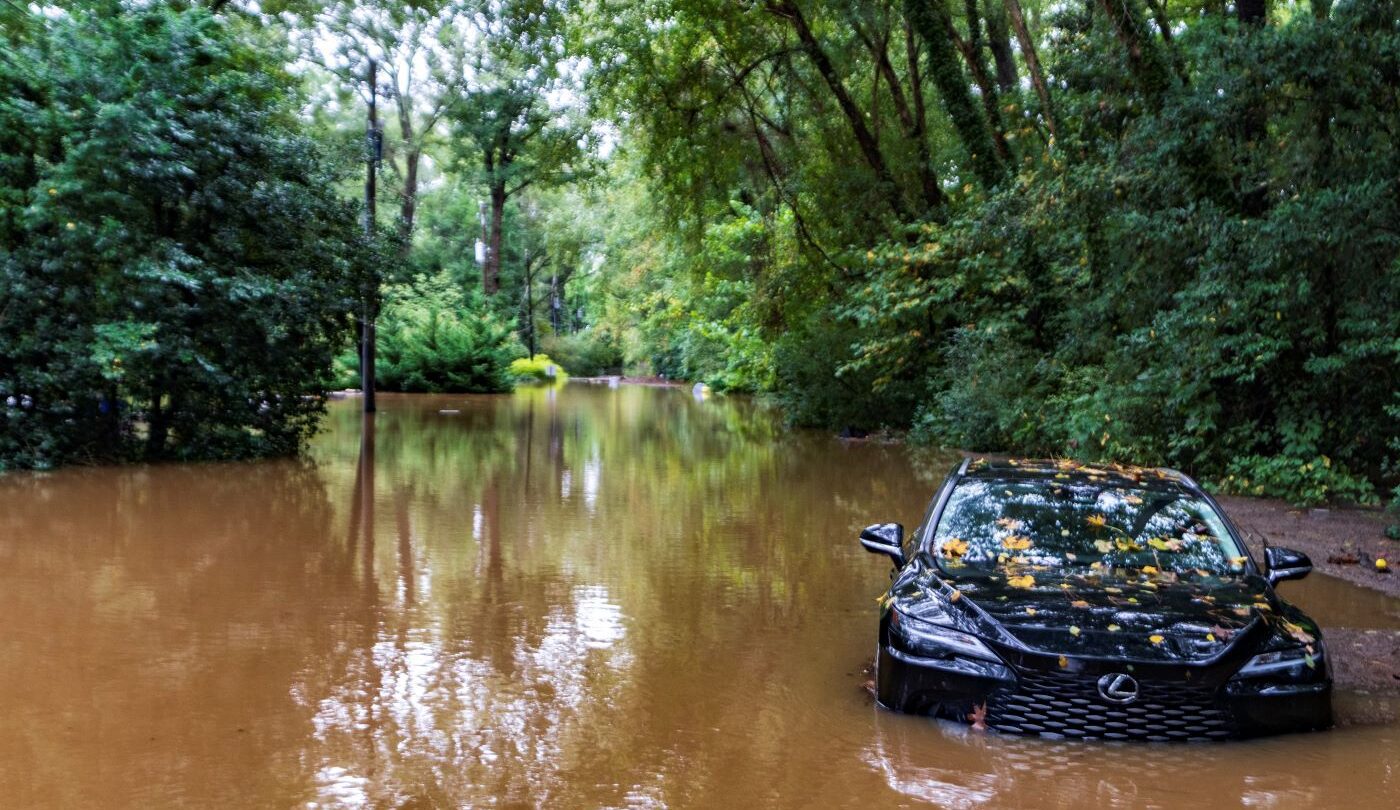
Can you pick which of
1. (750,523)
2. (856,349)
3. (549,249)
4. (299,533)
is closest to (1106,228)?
(750,523)

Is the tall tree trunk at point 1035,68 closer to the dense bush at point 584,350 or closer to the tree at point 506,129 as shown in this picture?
the tree at point 506,129

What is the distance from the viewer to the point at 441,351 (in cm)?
4356

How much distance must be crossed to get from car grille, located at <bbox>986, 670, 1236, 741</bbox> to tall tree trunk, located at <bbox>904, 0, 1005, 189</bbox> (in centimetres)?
1734

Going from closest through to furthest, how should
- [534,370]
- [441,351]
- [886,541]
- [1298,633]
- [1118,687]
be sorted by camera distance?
[1118,687]
[1298,633]
[886,541]
[441,351]
[534,370]

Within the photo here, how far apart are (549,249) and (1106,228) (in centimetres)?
4948

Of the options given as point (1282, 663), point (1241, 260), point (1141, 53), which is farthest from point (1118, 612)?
point (1141, 53)

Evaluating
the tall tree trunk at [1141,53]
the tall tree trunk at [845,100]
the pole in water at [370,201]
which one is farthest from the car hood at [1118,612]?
the tall tree trunk at [845,100]

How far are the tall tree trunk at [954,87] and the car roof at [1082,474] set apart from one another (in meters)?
15.2

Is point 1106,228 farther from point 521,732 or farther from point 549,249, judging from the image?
point 549,249

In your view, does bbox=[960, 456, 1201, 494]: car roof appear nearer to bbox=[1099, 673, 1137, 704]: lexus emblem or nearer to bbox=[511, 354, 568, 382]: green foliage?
bbox=[1099, 673, 1137, 704]: lexus emblem

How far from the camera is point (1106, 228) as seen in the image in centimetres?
1558

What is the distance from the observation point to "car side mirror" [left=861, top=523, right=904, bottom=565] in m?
6.38

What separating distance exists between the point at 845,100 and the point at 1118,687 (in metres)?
20.5

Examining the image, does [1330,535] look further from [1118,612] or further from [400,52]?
[400,52]
